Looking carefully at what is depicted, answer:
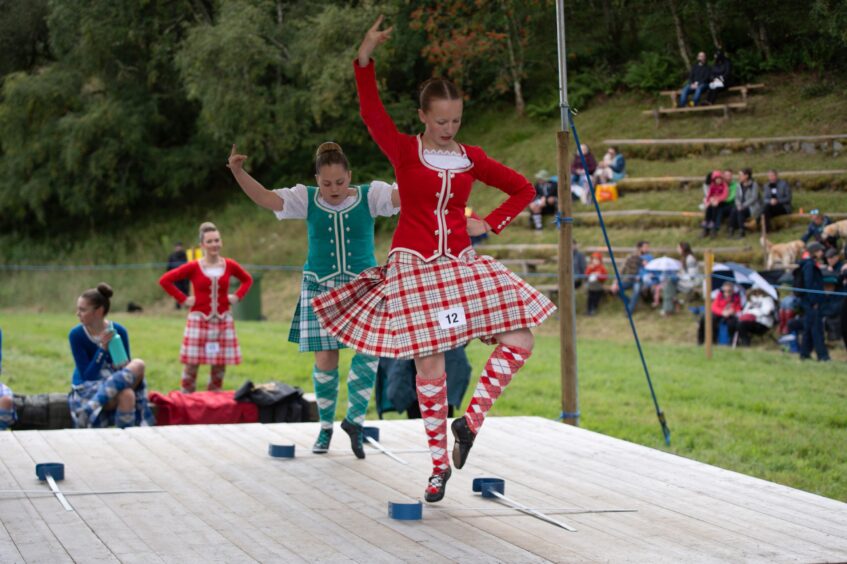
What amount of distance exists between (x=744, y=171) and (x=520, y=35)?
15.7 feet

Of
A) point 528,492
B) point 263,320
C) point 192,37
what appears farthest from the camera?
point 192,37

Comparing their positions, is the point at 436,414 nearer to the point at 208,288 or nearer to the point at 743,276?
the point at 208,288

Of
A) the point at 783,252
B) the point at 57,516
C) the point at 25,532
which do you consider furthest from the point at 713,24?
the point at 25,532

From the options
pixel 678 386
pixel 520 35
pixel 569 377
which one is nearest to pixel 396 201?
pixel 569 377

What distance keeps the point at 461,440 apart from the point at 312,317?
3.80ft

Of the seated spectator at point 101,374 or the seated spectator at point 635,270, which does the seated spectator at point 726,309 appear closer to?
the seated spectator at point 635,270

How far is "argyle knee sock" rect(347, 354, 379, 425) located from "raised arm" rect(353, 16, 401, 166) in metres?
1.22

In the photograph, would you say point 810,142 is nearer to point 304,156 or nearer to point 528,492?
point 528,492

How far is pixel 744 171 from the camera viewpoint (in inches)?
299

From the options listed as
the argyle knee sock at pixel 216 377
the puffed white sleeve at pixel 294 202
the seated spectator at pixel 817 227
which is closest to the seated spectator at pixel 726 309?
the seated spectator at pixel 817 227

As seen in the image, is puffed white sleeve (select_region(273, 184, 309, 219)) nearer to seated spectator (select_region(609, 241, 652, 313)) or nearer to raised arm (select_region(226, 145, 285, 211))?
raised arm (select_region(226, 145, 285, 211))

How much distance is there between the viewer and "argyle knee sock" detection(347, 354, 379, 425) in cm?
506

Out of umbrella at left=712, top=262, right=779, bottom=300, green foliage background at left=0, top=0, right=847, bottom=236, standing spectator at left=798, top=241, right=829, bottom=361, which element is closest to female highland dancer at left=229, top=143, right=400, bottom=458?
standing spectator at left=798, top=241, right=829, bottom=361

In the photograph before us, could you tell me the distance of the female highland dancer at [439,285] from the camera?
4082 millimetres
